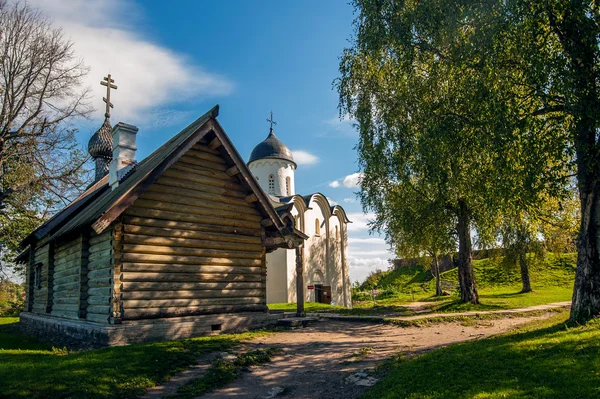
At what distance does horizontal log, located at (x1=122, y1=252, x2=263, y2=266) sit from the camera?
11.6m

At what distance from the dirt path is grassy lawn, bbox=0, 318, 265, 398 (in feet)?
4.72

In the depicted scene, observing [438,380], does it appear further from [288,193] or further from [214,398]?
[288,193]

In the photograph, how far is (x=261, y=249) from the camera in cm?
1470

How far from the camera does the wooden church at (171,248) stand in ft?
37.7

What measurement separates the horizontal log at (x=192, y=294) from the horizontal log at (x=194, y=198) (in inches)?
101

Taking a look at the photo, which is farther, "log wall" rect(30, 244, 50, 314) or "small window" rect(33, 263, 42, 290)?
"small window" rect(33, 263, 42, 290)

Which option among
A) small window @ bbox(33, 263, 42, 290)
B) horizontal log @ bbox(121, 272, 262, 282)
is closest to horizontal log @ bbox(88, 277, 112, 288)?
horizontal log @ bbox(121, 272, 262, 282)

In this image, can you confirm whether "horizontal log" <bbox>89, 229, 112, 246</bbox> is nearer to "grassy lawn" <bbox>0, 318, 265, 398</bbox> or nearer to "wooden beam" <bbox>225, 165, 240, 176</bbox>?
"grassy lawn" <bbox>0, 318, 265, 398</bbox>

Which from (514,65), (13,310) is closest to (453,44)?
(514,65)

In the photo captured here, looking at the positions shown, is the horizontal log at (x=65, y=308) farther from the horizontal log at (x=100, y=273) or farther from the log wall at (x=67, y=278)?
the horizontal log at (x=100, y=273)

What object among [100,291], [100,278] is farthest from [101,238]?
[100,291]

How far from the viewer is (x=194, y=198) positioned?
13.2 metres

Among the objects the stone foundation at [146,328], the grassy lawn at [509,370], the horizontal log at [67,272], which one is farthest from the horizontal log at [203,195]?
the grassy lawn at [509,370]

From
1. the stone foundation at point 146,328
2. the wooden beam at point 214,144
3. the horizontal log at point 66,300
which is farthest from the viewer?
the horizontal log at point 66,300
